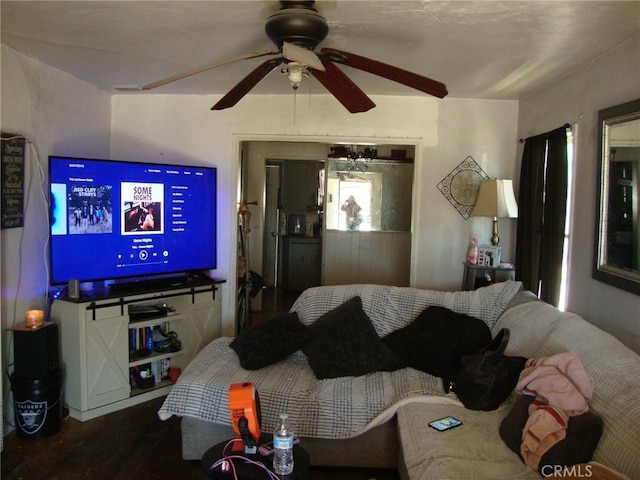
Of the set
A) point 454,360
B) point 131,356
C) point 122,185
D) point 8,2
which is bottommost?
point 131,356

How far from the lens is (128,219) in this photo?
3.61 metres

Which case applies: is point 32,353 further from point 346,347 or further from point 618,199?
point 618,199

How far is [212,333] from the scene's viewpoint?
4113 mm

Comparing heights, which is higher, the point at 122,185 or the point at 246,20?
the point at 246,20

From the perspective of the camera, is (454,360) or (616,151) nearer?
(616,151)

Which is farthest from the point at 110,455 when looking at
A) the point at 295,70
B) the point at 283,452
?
the point at 295,70

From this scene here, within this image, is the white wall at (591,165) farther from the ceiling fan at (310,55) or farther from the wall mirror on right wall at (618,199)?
the ceiling fan at (310,55)

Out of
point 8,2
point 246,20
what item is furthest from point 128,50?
point 246,20

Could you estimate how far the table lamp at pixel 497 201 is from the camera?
12.7 ft

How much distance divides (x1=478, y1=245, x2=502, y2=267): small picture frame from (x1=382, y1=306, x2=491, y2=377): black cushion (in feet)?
3.24

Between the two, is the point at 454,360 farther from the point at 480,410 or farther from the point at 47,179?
the point at 47,179

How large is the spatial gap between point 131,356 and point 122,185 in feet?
4.07

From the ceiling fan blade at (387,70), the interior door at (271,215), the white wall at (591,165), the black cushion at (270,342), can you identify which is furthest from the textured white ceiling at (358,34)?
the interior door at (271,215)

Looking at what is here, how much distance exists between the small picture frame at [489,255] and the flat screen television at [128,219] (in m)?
2.22
